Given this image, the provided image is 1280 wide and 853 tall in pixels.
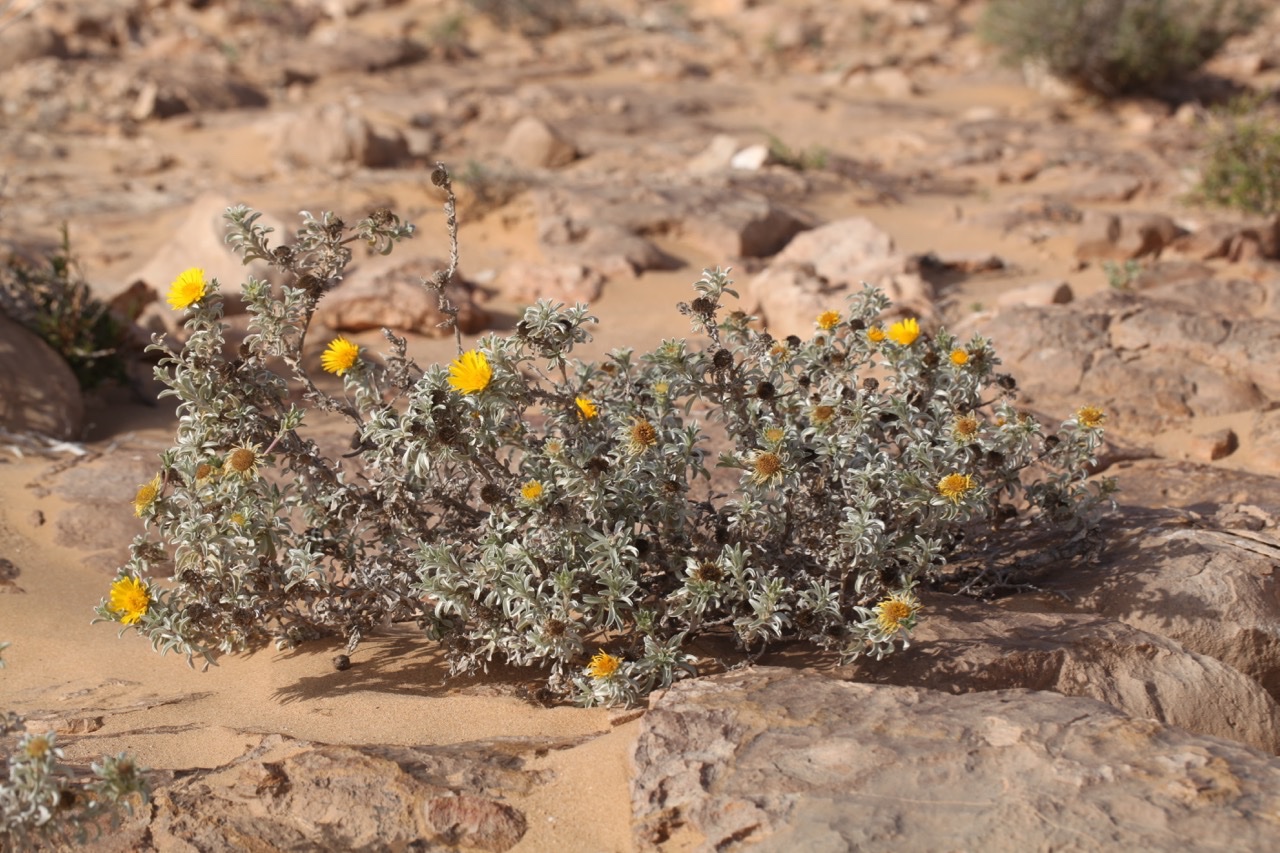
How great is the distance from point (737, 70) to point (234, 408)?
13.5m

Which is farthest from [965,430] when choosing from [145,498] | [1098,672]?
[145,498]

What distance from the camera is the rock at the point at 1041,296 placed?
6891 mm

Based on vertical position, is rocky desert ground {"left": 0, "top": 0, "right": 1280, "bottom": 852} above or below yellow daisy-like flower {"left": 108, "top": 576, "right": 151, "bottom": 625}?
below

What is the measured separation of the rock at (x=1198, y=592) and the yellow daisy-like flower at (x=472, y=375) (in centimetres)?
188

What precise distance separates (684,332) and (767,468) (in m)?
4.02

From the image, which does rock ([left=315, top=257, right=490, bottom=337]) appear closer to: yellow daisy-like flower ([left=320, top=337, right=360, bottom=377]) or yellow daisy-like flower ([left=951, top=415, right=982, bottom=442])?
yellow daisy-like flower ([left=320, top=337, right=360, bottom=377])

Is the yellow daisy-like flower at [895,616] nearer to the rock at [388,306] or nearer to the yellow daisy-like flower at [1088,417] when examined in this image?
the yellow daisy-like flower at [1088,417]

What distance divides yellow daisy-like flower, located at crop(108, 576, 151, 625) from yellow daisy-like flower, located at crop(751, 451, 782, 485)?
153 centimetres

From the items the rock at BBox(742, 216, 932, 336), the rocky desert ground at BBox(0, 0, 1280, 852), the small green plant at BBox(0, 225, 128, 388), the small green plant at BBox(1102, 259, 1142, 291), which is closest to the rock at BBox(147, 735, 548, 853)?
the rocky desert ground at BBox(0, 0, 1280, 852)

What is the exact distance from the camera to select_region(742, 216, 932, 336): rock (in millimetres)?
6902

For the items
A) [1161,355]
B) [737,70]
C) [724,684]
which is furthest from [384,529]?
[737,70]

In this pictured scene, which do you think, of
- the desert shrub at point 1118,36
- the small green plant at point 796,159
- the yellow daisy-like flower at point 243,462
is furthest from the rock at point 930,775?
the desert shrub at point 1118,36

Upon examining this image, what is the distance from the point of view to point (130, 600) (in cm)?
301

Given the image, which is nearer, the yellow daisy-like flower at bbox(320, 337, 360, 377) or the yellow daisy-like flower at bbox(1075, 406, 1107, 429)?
the yellow daisy-like flower at bbox(320, 337, 360, 377)
